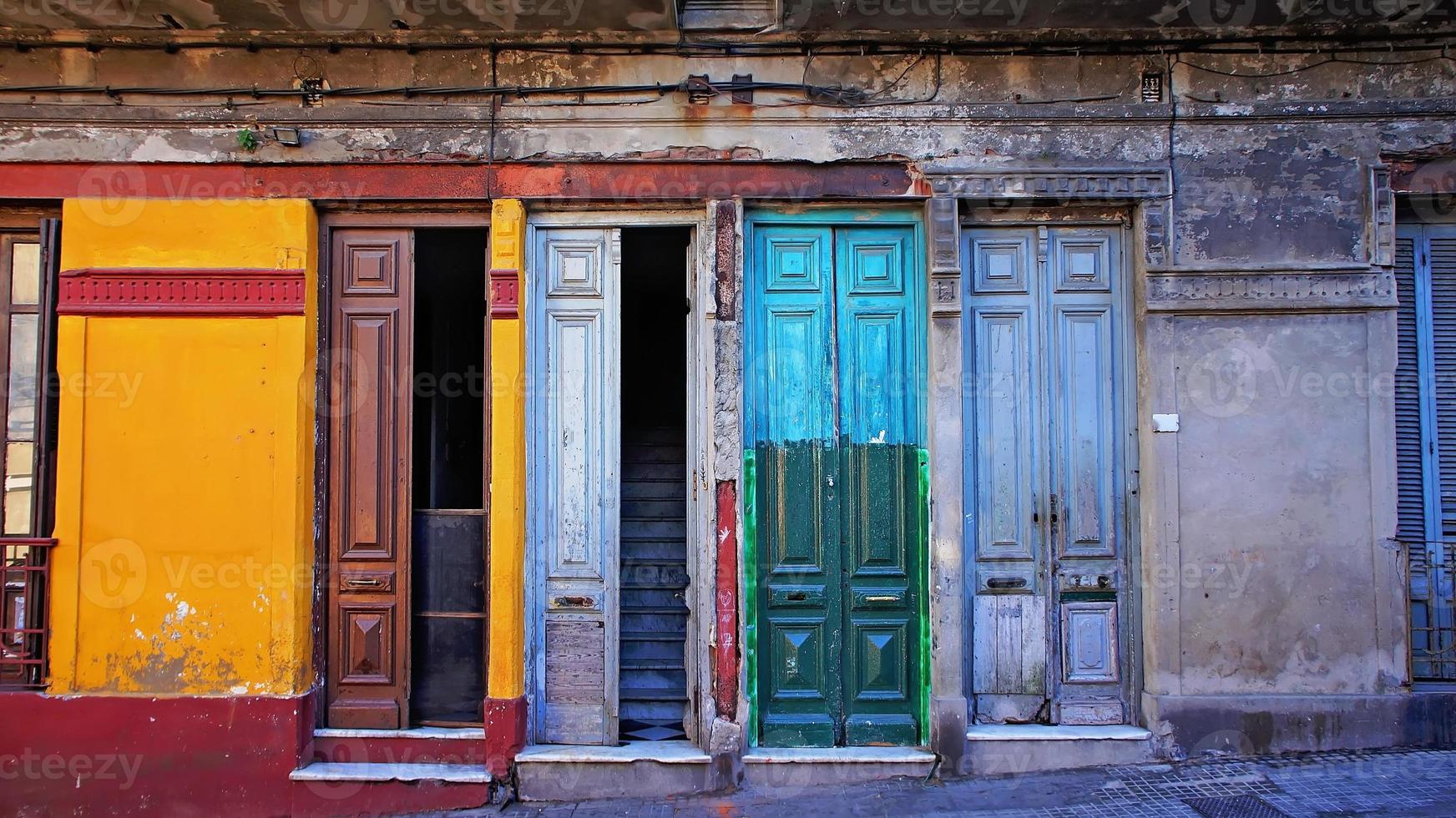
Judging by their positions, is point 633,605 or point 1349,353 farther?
point 633,605

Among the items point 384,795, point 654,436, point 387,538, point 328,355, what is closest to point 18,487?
point 328,355

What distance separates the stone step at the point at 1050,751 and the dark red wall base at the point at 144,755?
3874 mm

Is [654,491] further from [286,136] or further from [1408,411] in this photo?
[1408,411]

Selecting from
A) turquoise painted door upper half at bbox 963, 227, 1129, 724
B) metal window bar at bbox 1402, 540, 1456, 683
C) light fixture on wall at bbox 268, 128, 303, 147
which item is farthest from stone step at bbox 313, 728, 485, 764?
metal window bar at bbox 1402, 540, 1456, 683

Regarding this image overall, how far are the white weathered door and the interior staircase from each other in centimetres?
30

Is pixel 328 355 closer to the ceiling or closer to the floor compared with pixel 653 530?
closer to the ceiling

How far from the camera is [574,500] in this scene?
523 cm

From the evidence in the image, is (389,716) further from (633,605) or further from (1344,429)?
(1344,429)

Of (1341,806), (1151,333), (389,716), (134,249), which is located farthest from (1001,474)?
(134,249)

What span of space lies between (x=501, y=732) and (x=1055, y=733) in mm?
3181

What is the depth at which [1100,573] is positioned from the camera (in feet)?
17.2

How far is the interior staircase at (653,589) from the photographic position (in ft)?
18.1

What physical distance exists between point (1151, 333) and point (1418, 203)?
1892mm

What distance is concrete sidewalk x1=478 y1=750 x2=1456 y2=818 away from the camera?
14.6 feet
